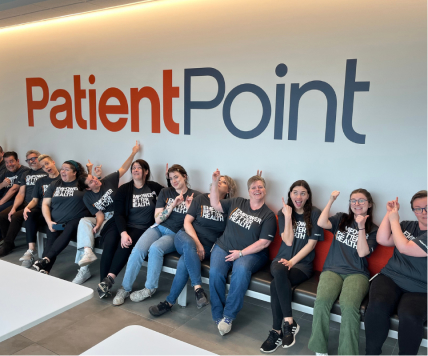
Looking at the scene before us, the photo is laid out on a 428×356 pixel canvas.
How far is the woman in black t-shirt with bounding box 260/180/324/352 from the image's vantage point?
297cm

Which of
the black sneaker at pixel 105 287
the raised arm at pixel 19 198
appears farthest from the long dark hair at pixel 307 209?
the raised arm at pixel 19 198

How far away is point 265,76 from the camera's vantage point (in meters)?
3.83

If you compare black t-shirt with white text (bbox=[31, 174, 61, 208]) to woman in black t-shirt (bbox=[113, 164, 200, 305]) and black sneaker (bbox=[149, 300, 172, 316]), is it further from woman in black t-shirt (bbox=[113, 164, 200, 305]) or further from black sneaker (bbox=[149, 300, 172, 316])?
black sneaker (bbox=[149, 300, 172, 316])

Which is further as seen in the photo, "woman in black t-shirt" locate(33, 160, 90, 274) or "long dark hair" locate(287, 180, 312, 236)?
"woman in black t-shirt" locate(33, 160, 90, 274)

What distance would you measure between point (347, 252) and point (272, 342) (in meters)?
0.97

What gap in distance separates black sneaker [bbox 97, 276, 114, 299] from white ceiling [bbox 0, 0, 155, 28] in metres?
3.10

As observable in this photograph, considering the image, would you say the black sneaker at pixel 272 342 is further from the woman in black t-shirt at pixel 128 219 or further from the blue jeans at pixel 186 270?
the woman in black t-shirt at pixel 128 219

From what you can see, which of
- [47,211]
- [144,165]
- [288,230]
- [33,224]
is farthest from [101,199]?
[288,230]

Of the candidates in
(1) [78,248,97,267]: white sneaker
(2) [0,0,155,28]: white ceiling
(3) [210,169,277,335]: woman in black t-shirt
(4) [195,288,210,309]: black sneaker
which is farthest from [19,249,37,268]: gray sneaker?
(2) [0,0,155,28]: white ceiling

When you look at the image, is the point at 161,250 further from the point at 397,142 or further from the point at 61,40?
the point at 61,40

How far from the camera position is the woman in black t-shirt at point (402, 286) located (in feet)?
8.17

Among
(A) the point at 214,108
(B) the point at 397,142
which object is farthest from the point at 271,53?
(B) the point at 397,142

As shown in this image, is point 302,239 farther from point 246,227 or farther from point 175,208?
point 175,208

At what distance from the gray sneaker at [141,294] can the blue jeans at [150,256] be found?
0.18ft
